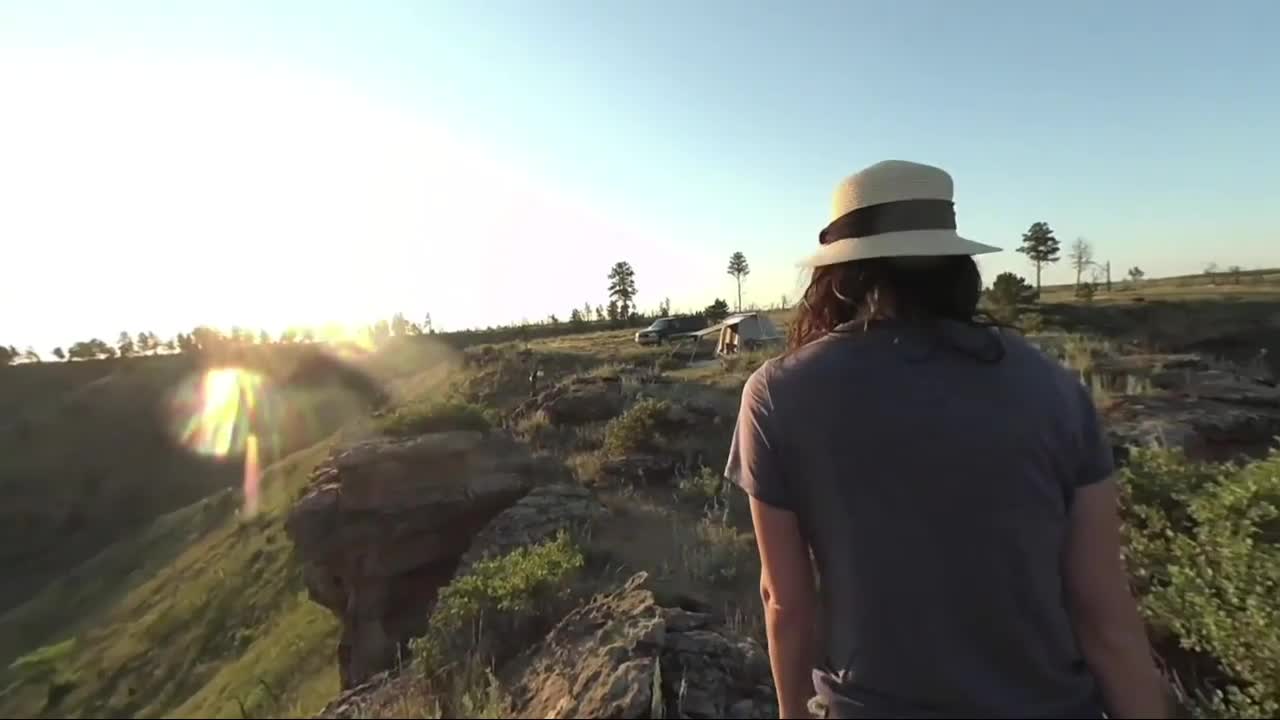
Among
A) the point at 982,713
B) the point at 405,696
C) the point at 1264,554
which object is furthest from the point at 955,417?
the point at 1264,554

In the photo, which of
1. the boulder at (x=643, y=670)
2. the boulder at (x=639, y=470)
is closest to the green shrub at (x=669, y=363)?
the boulder at (x=639, y=470)

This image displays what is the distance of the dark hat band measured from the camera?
2.13m

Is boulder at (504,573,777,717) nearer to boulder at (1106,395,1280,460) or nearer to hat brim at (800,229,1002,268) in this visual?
hat brim at (800,229,1002,268)

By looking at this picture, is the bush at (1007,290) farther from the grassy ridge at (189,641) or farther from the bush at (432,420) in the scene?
the grassy ridge at (189,641)

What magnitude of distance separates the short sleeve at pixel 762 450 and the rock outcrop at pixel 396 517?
5.62 meters

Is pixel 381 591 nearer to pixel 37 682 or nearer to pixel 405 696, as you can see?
pixel 405 696

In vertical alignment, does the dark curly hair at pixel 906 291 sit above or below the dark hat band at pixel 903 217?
below

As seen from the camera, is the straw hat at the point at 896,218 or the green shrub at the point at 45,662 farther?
the green shrub at the point at 45,662

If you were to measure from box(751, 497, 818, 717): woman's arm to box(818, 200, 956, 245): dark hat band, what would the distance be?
849mm

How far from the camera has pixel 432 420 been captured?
9484mm

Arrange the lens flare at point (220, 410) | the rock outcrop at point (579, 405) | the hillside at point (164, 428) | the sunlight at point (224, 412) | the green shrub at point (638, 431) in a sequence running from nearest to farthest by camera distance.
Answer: the green shrub at point (638, 431), the rock outcrop at point (579, 405), the hillside at point (164, 428), the sunlight at point (224, 412), the lens flare at point (220, 410)

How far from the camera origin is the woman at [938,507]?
71.3 inches

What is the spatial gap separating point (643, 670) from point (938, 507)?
1.96 m

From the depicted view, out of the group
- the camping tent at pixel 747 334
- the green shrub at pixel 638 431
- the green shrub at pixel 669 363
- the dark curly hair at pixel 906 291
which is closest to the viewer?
the dark curly hair at pixel 906 291
